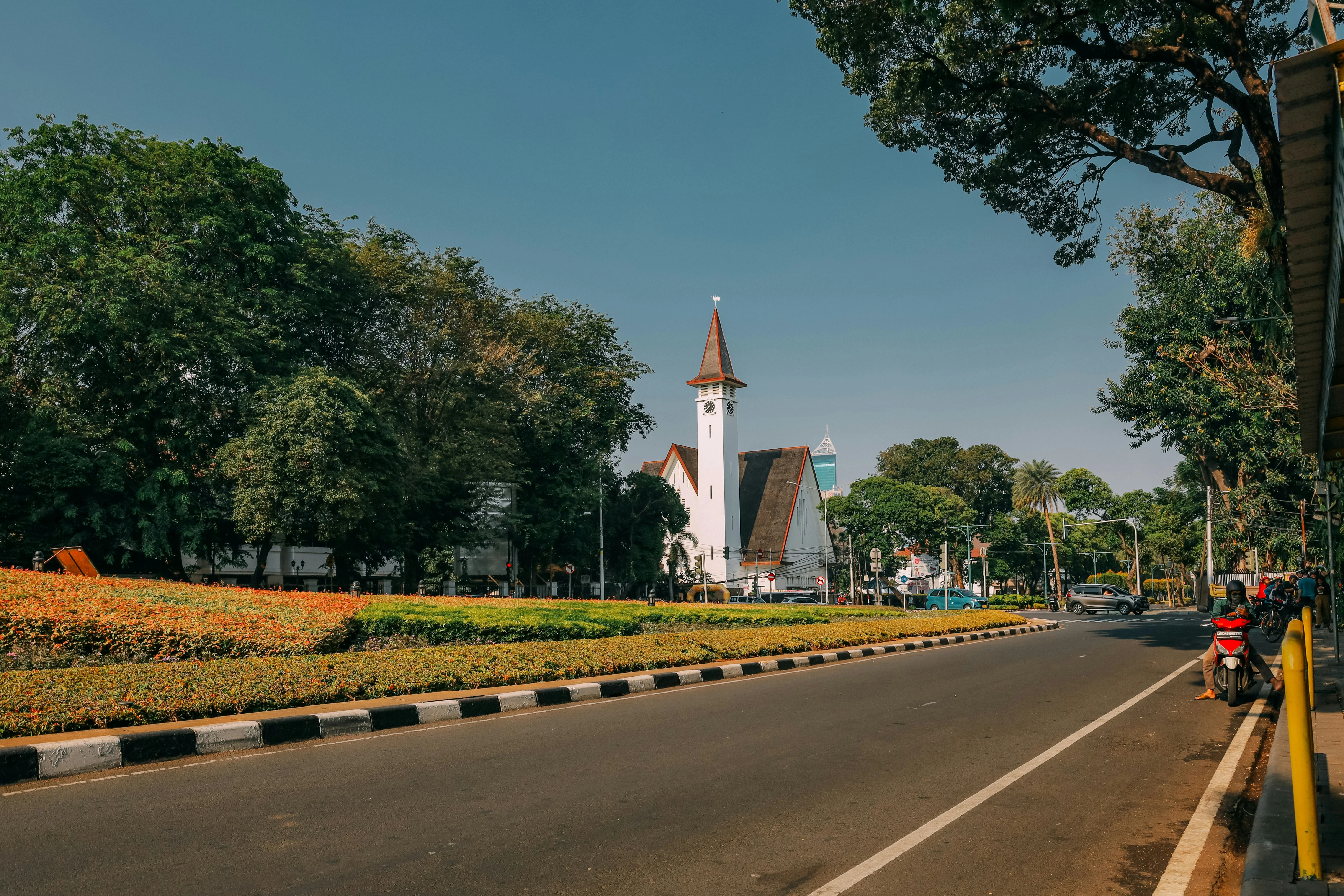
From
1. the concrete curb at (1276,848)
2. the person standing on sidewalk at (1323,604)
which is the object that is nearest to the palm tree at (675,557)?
the person standing on sidewalk at (1323,604)

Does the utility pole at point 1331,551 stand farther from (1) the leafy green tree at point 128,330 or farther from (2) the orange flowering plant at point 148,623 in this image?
(1) the leafy green tree at point 128,330

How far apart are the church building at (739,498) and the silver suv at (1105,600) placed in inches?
917

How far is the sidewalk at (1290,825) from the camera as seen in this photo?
3.46 m

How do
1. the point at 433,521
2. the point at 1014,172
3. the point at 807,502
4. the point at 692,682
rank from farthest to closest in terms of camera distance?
the point at 807,502 → the point at 433,521 → the point at 1014,172 → the point at 692,682

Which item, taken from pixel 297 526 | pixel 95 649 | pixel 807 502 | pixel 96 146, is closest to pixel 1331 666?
pixel 95 649

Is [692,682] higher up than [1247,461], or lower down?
lower down

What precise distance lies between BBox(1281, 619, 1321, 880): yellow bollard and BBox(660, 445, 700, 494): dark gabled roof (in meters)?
75.8

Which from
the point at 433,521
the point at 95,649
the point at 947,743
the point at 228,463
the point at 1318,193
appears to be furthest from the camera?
the point at 433,521

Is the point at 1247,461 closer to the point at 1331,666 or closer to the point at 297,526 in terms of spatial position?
the point at 1331,666

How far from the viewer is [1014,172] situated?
16.5 meters

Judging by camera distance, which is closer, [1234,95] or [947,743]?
[947,743]

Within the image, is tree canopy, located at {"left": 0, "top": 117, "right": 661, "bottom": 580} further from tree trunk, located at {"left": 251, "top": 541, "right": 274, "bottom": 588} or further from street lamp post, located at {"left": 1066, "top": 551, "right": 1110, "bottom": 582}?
street lamp post, located at {"left": 1066, "top": 551, "right": 1110, "bottom": 582}

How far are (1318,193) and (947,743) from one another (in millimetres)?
4948

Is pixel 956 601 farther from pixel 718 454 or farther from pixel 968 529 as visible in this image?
pixel 718 454
